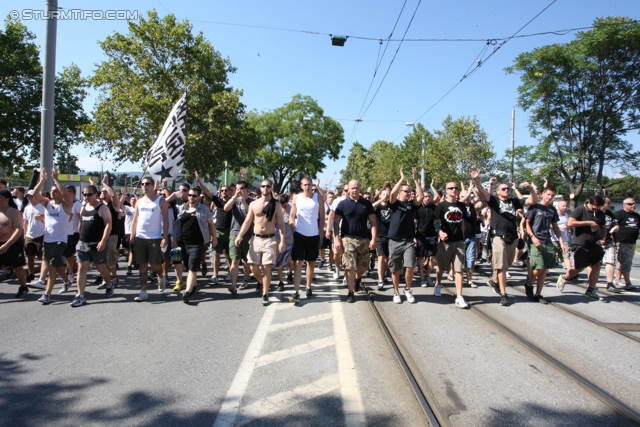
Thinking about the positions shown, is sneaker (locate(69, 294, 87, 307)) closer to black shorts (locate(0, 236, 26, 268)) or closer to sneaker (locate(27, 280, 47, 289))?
black shorts (locate(0, 236, 26, 268))

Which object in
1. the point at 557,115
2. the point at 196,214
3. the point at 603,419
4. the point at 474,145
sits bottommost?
the point at 603,419

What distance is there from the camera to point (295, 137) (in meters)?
48.5

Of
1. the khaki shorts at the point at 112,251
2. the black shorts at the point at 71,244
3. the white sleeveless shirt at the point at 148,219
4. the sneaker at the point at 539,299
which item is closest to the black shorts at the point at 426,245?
the sneaker at the point at 539,299

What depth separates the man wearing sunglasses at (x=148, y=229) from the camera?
6906 millimetres

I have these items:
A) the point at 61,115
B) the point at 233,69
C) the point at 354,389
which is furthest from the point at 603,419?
the point at 61,115

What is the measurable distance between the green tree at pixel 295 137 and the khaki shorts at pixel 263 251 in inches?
1646

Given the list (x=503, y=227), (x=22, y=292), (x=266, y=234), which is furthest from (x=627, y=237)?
(x=22, y=292)

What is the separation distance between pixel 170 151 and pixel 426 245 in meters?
5.72

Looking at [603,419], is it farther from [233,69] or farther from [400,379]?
[233,69]

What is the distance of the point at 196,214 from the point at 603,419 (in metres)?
5.92

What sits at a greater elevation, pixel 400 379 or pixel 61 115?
pixel 61 115

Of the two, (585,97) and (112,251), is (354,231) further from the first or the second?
(585,97)

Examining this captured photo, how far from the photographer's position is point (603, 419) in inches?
125

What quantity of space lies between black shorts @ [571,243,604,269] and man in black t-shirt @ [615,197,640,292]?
4.19ft
